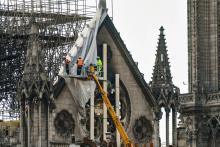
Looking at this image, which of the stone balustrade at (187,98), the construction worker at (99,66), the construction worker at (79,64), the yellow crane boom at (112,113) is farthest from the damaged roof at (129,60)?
the stone balustrade at (187,98)

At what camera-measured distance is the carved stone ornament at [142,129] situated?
124562mm

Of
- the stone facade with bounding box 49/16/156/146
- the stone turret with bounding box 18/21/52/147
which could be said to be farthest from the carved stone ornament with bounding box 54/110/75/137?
the stone facade with bounding box 49/16/156/146

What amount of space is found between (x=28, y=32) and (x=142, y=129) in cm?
1222

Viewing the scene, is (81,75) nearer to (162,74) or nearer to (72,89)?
(72,89)

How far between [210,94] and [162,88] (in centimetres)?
2698

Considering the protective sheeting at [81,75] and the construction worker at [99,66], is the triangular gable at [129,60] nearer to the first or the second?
the protective sheeting at [81,75]

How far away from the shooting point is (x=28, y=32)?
431ft

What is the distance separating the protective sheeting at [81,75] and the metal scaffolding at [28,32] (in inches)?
361

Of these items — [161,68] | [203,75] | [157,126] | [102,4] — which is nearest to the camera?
[102,4]

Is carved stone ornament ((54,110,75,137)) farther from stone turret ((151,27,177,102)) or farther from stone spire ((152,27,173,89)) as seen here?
stone spire ((152,27,173,89))

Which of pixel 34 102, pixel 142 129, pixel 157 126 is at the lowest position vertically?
pixel 142 129

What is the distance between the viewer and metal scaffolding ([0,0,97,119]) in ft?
439

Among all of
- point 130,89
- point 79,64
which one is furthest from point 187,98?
point 79,64

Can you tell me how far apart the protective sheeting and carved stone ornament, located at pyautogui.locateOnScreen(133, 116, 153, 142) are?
4860mm
